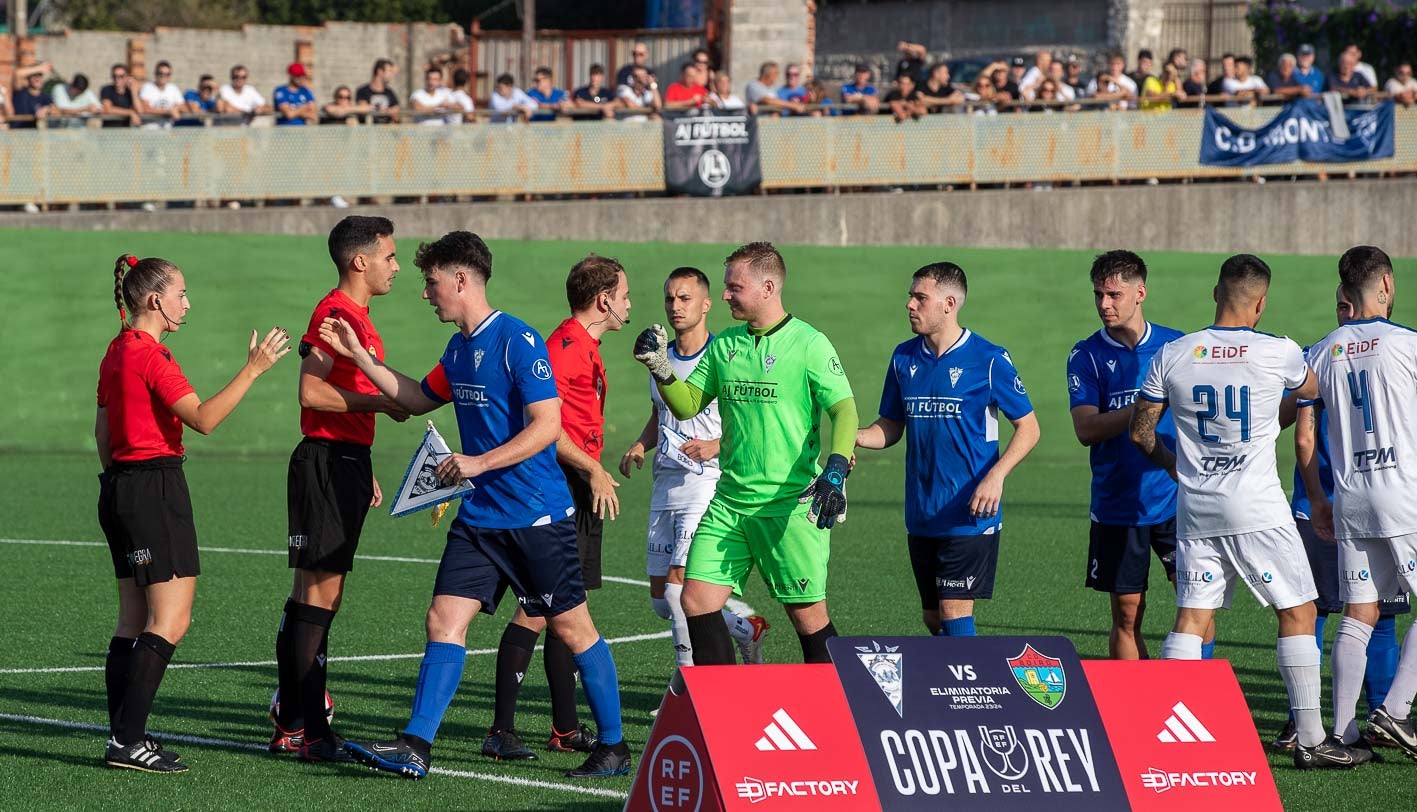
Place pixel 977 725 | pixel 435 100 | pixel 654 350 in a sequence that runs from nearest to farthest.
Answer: pixel 977 725 < pixel 654 350 < pixel 435 100

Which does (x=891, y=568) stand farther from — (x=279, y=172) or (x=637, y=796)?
(x=279, y=172)

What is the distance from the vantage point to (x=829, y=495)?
6809 mm

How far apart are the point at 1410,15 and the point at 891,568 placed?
2393 centimetres

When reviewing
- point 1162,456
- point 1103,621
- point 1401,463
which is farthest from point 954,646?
point 1103,621

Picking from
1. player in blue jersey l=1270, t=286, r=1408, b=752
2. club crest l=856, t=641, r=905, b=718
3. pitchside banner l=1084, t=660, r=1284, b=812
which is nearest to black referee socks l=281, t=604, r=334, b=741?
club crest l=856, t=641, r=905, b=718

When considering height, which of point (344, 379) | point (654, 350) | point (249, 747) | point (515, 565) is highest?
point (654, 350)

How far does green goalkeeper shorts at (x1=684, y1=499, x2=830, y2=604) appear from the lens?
7141 millimetres

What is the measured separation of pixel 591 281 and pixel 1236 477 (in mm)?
2875

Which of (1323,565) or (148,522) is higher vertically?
(148,522)

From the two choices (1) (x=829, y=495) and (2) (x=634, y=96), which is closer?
(1) (x=829, y=495)

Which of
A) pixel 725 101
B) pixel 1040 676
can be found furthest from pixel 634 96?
pixel 1040 676

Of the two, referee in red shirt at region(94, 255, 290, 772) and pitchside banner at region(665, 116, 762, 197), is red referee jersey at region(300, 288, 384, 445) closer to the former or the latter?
referee in red shirt at region(94, 255, 290, 772)

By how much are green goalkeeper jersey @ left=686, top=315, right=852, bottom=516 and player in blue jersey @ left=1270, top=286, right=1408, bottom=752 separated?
197 centimetres

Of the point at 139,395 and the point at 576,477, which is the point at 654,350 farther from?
the point at 139,395
